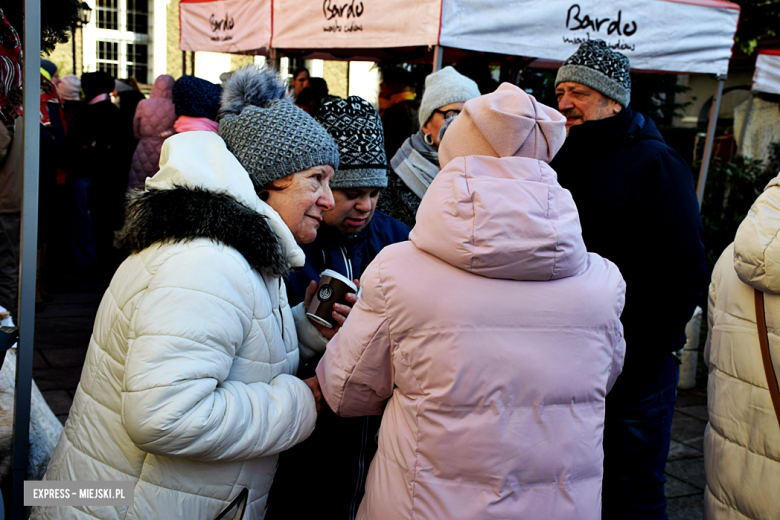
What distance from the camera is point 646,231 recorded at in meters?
2.55

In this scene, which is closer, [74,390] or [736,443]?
[736,443]

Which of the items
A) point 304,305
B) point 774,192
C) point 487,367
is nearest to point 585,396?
point 487,367

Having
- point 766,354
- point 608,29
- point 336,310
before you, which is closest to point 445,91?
point 608,29

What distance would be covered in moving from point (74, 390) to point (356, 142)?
9.82ft

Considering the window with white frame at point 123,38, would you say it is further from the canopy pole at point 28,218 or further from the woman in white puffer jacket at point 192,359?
the woman in white puffer jacket at point 192,359

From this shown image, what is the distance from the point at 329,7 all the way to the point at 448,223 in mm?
3953

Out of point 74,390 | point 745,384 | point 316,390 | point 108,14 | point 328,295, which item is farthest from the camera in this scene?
point 108,14

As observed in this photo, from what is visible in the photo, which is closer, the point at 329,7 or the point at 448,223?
the point at 448,223

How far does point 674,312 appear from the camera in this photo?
2498 mm

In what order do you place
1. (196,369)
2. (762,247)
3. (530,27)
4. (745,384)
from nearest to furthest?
(196,369) → (762,247) → (745,384) → (530,27)

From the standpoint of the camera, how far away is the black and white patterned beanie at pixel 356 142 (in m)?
2.33

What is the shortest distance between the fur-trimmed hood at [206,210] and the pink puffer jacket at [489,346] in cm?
30

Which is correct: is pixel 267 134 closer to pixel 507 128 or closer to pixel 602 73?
pixel 507 128

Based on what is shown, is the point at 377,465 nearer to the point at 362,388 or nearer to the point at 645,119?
the point at 362,388
